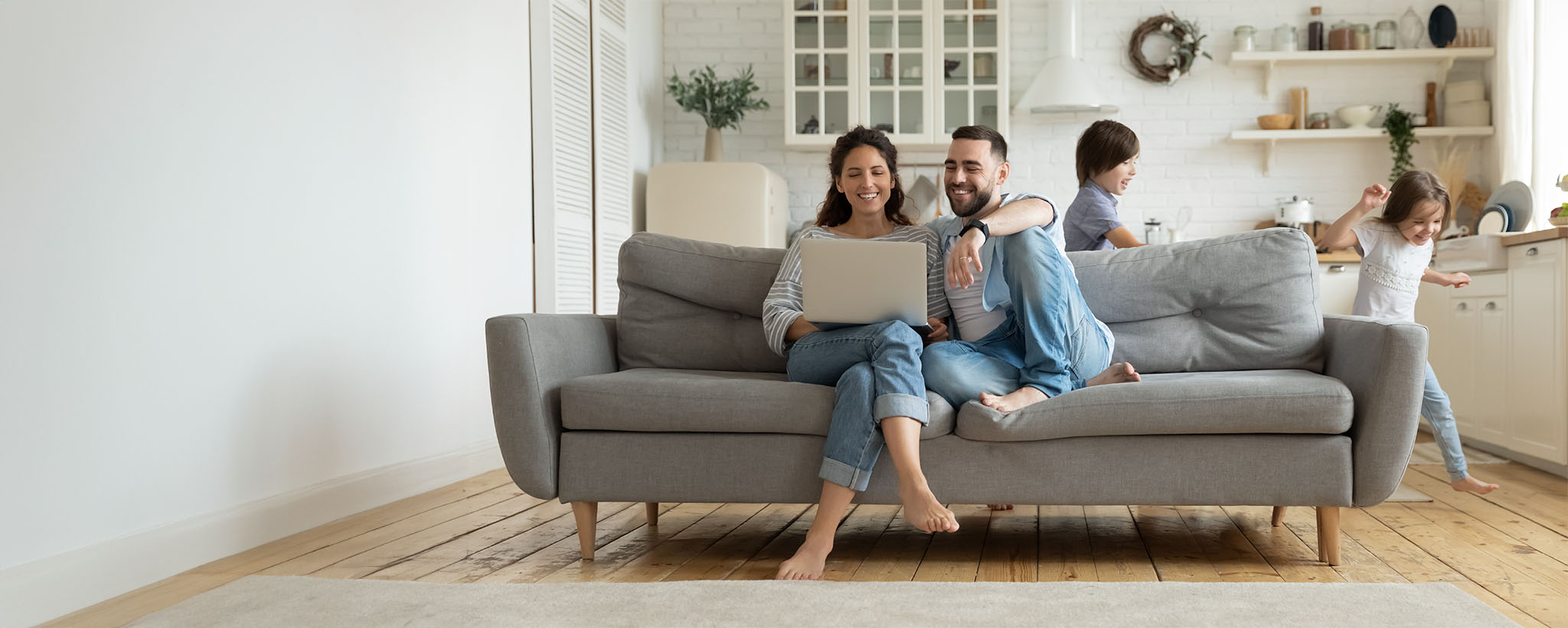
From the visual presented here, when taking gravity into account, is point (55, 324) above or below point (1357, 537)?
above

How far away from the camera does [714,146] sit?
5477 mm

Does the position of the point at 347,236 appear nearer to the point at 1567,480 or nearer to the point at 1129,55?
the point at 1567,480

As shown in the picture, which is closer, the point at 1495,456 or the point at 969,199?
the point at 969,199

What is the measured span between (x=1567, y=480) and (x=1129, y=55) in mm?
2980

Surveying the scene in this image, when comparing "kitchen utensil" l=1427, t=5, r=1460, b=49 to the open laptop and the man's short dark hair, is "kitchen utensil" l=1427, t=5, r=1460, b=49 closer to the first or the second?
the man's short dark hair

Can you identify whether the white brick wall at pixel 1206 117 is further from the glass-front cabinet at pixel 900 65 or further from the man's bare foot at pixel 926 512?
the man's bare foot at pixel 926 512

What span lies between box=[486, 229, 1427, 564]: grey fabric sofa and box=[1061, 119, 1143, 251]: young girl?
524mm

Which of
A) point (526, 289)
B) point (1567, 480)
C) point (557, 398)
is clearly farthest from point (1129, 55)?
point (557, 398)

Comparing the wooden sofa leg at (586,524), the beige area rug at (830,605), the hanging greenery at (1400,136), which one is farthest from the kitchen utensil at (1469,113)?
the wooden sofa leg at (586,524)

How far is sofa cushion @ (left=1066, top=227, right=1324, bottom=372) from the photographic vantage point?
253 cm

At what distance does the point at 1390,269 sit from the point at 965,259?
138cm

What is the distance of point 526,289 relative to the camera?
407cm

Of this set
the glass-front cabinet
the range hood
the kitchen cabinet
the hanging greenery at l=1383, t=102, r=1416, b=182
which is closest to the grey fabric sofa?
the kitchen cabinet

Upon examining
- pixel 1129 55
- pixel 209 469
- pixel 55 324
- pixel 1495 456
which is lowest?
pixel 1495 456
